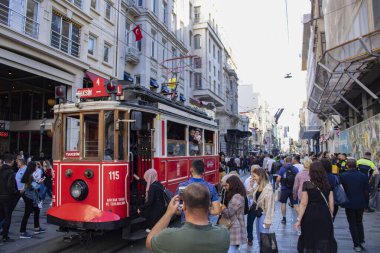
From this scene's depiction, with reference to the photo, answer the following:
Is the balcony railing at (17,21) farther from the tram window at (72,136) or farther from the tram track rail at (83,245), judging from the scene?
the tram track rail at (83,245)

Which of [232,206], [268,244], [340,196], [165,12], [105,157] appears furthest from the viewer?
[165,12]

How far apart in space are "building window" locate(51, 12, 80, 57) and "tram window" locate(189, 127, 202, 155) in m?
10.1

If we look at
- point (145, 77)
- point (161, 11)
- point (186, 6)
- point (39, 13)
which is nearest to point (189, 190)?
point (39, 13)

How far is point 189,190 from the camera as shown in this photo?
8.07ft

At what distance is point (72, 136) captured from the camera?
24.4ft

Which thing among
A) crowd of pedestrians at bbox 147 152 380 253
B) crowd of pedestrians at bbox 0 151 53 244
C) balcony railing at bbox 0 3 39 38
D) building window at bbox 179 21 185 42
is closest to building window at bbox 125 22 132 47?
balcony railing at bbox 0 3 39 38

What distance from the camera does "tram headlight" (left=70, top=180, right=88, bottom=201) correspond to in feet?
22.2

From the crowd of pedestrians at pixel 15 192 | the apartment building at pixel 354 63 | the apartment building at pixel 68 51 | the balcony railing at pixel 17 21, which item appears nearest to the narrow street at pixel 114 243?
the crowd of pedestrians at pixel 15 192

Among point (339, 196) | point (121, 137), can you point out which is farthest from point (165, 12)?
point (339, 196)

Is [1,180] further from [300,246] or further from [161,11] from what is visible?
[161,11]

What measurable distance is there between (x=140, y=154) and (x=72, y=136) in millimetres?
1619

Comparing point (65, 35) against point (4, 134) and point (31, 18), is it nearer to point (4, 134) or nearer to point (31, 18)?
point (31, 18)

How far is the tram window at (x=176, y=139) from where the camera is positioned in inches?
348

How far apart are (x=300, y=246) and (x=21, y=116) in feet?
65.6
